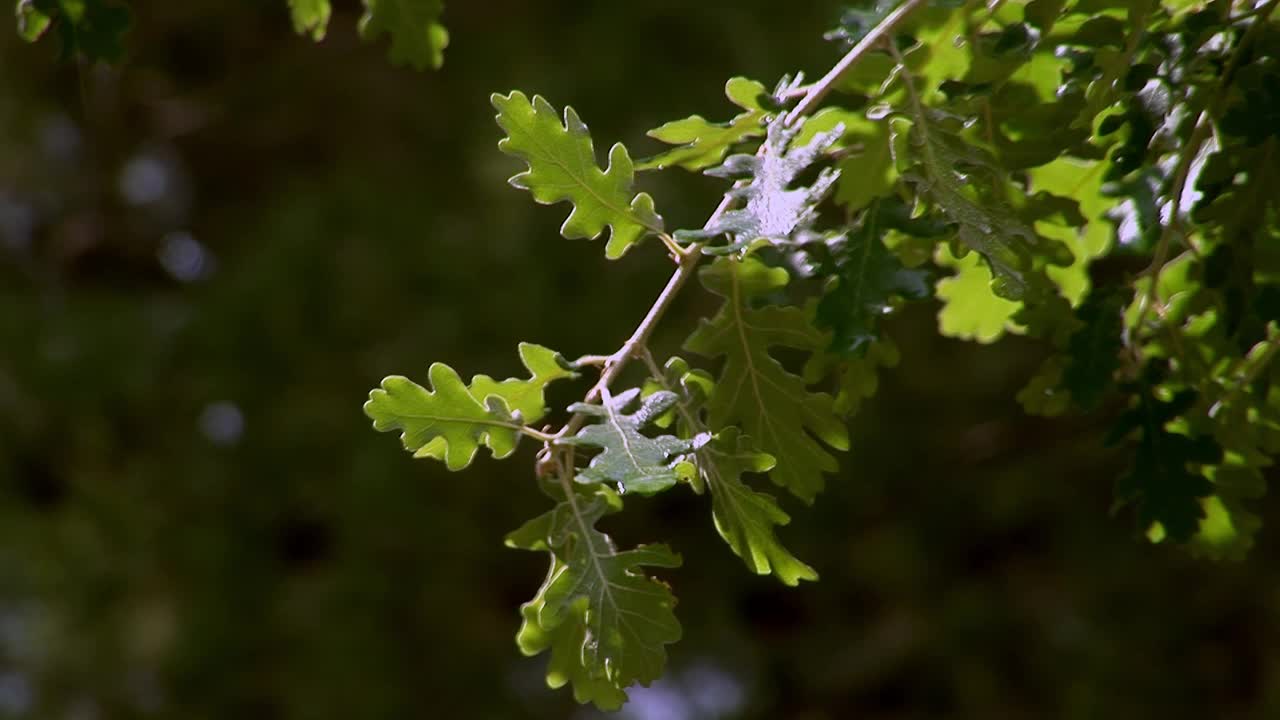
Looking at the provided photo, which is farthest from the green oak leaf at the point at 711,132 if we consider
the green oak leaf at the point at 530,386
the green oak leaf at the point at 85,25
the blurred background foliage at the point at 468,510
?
the blurred background foliage at the point at 468,510

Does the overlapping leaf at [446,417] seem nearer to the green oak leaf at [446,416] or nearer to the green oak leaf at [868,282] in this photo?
the green oak leaf at [446,416]

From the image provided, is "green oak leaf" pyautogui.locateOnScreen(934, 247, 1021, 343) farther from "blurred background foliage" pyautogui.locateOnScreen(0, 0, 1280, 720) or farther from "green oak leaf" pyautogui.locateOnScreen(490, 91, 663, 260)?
"blurred background foliage" pyautogui.locateOnScreen(0, 0, 1280, 720)

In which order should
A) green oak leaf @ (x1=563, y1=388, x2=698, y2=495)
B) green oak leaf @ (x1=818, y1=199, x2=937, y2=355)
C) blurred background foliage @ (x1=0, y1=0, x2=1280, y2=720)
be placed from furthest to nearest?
blurred background foliage @ (x1=0, y1=0, x2=1280, y2=720) → green oak leaf @ (x1=818, y1=199, x2=937, y2=355) → green oak leaf @ (x1=563, y1=388, x2=698, y2=495)

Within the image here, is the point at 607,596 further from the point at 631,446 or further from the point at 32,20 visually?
the point at 32,20

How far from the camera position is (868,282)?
2.94ft

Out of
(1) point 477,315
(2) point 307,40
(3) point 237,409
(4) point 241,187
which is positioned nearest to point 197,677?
(3) point 237,409

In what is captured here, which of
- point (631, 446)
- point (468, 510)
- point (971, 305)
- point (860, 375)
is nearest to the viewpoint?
point (631, 446)

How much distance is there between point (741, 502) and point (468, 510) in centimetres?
236

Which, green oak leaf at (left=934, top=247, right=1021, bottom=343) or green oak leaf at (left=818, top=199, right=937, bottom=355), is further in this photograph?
green oak leaf at (left=934, top=247, right=1021, bottom=343)

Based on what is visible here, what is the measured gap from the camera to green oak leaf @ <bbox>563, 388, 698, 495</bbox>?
0.77m

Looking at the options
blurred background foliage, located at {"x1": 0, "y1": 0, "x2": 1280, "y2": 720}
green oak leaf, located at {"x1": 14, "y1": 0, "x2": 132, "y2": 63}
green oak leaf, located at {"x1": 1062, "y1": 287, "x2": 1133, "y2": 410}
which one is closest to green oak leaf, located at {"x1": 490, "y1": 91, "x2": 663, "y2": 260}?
green oak leaf, located at {"x1": 1062, "y1": 287, "x2": 1133, "y2": 410}

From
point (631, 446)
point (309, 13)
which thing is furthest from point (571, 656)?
point (309, 13)

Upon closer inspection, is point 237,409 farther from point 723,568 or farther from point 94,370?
point 723,568

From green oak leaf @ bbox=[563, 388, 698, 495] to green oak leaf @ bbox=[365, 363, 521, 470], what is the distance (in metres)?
0.07
